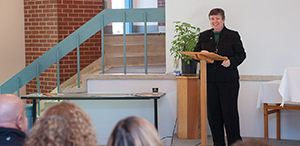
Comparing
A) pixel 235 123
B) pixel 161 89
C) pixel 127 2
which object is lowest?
pixel 235 123

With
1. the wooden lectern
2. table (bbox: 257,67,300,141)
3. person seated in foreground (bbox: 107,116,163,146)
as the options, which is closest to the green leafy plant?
the wooden lectern

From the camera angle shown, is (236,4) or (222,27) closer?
(222,27)

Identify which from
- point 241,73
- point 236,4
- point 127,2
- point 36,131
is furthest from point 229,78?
point 127,2

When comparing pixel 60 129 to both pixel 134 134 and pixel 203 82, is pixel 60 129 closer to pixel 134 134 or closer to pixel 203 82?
pixel 134 134

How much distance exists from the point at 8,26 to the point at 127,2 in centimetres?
313

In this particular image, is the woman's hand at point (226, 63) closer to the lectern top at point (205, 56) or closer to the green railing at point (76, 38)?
the lectern top at point (205, 56)

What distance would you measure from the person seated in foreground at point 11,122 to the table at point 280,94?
2.54 metres

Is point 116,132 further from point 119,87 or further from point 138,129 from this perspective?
point 119,87

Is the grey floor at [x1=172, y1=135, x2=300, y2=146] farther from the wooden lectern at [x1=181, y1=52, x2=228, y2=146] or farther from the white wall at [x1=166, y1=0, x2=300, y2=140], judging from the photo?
the wooden lectern at [x1=181, y1=52, x2=228, y2=146]

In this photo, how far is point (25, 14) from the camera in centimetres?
611

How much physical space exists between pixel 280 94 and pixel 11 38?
14.1 ft

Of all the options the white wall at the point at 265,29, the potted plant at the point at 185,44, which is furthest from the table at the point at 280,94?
the potted plant at the point at 185,44

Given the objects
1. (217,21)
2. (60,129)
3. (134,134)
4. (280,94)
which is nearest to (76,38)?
(217,21)

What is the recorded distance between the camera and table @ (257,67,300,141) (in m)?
3.49
